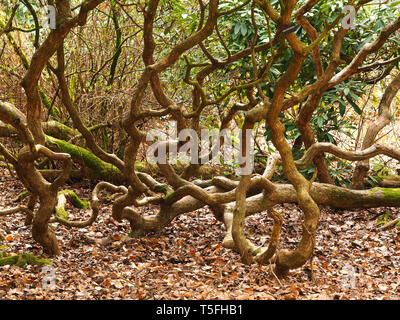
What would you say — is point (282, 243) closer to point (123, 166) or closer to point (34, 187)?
point (123, 166)

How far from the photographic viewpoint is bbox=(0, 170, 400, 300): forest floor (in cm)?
376

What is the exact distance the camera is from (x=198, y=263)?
459 cm

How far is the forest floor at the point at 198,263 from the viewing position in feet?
12.3

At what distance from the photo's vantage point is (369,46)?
17.0 ft

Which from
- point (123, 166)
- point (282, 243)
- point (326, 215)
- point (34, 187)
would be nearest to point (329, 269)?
point (282, 243)

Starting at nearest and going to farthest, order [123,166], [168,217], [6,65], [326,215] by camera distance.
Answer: [123,166] < [168,217] < [326,215] < [6,65]

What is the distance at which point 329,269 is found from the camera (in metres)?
4.48

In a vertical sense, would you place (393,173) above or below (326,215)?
above

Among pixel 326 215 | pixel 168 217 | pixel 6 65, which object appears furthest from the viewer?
pixel 6 65

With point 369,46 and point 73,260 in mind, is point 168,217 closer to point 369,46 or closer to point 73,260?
point 73,260

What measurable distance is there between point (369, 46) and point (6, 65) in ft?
16.3

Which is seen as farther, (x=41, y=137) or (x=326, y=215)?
(x=326, y=215)

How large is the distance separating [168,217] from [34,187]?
1.73 metres
